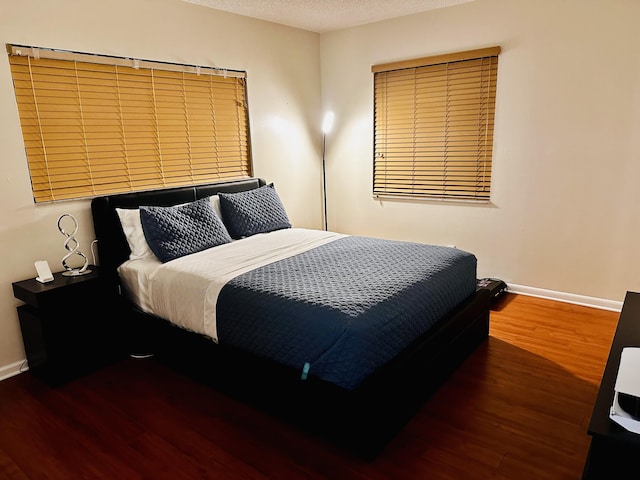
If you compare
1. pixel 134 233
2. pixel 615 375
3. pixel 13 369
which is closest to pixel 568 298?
pixel 615 375

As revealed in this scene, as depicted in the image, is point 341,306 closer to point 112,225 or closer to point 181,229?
point 181,229

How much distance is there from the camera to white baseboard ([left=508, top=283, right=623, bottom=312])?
3.58 meters

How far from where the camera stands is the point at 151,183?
3.57 metres

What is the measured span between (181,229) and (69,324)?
89cm

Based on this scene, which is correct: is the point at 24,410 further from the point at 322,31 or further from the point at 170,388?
the point at 322,31

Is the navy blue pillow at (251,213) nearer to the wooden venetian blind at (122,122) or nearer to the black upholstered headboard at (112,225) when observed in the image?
the wooden venetian blind at (122,122)

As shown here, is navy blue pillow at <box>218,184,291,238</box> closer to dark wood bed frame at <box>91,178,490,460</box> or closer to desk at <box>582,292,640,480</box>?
dark wood bed frame at <box>91,178,490,460</box>

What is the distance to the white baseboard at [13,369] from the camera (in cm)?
287

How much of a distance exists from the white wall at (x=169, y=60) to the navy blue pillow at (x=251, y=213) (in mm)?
634

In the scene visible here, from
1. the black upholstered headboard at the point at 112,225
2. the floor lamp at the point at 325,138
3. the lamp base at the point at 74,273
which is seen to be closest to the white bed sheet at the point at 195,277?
the black upholstered headboard at the point at 112,225

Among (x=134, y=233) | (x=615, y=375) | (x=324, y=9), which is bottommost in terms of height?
(x=615, y=375)

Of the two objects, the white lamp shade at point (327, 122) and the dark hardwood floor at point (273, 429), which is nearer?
the dark hardwood floor at point (273, 429)

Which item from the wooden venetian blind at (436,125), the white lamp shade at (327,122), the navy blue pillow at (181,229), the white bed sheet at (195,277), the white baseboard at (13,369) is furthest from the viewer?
the white lamp shade at (327,122)

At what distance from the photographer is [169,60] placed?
3.56 meters
